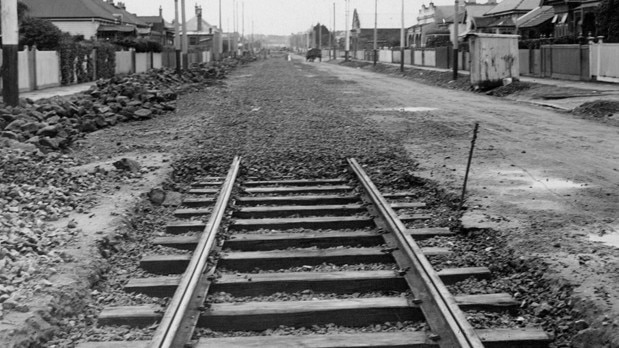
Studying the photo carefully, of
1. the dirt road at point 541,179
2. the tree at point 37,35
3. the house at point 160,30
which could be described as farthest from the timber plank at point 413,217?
the house at point 160,30

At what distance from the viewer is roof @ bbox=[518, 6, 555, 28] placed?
5941 cm

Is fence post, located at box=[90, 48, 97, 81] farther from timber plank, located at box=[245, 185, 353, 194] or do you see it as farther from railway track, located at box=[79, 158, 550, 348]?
railway track, located at box=[79, 158, 550, 348]

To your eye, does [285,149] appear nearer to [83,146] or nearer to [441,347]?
[83,146]

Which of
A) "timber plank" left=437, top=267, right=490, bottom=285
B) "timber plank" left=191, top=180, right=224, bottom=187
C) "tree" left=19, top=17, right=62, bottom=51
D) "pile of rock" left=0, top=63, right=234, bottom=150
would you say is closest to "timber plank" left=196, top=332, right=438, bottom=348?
"timber plank" left=437, top=267, right=490, bottom=285

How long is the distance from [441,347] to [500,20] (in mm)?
71991

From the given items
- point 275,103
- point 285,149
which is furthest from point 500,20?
point 285,149

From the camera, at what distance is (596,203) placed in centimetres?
912

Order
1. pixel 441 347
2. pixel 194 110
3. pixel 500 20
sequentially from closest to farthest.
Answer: pixel 441 347, pixel 194 110, pixel 500 20

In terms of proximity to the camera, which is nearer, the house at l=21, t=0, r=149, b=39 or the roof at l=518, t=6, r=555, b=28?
the roof at l=518, t=6, r=555, b=28

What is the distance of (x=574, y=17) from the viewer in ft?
167

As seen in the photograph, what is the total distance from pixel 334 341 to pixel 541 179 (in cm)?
676

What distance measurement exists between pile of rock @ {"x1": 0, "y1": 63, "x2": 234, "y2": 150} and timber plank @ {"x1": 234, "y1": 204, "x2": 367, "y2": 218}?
16.5 feet

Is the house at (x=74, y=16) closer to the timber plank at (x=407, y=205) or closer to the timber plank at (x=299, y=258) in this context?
the timber plank at (x=407, y=205)

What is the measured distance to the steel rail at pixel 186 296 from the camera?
4832 millimetres
